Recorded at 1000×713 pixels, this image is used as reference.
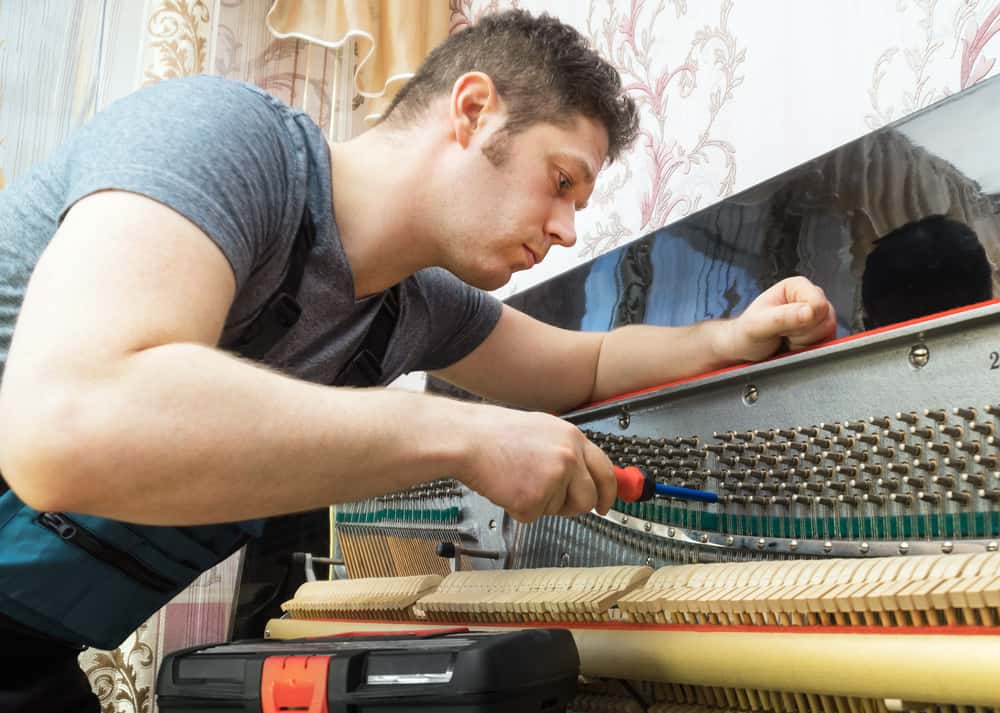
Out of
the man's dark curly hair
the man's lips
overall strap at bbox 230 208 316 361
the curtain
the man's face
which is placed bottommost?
overall strap at bbox 230 208 316 361

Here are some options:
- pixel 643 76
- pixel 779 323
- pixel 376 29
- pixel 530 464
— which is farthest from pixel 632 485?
pixel 376 29

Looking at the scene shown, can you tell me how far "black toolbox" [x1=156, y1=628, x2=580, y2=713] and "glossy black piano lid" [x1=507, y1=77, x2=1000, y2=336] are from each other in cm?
64

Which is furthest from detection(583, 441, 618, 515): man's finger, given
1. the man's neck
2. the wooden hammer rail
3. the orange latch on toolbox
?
the man's neck

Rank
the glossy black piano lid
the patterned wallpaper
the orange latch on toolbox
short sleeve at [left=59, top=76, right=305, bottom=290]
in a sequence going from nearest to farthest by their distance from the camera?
short sleeve at [left=59, top=76, right=305, bottom=290] < the orange latch on toolbox < the glossy black piano lid < the patterned wallpaper

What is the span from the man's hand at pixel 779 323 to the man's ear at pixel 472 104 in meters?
0.47

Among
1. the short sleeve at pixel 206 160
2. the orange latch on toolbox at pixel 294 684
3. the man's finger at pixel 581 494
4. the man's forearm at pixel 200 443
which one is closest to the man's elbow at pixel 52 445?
the man's forearm at pixel 200 443

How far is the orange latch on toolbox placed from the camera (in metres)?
1.06

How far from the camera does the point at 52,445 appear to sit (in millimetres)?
832

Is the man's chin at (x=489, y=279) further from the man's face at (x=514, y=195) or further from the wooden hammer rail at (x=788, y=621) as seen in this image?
the wooden hammer rail at (x=788, y=621)

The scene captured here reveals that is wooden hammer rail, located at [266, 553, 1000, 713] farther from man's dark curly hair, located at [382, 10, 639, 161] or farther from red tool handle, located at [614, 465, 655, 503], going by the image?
man's dark curly hair, located at [382, 10, 639, 161]

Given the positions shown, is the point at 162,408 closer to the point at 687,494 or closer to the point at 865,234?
the point at 687,494

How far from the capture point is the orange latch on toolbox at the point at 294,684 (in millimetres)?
1059

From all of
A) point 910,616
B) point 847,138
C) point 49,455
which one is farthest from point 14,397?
point 847,138

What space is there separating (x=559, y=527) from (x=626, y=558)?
175mm
